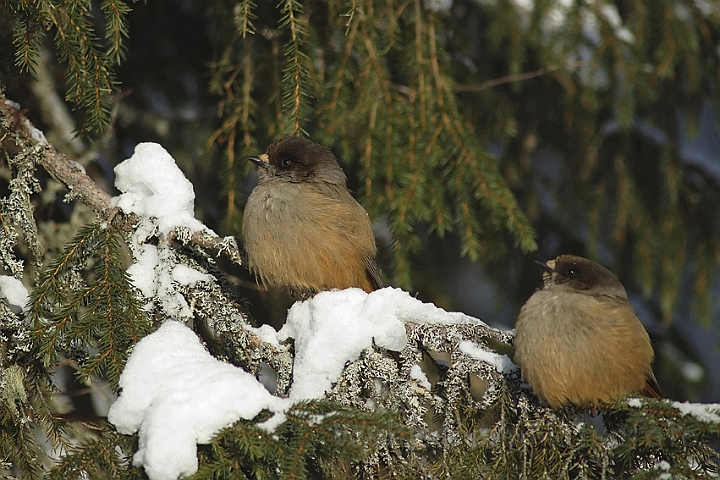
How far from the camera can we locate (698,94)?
17.8 ft

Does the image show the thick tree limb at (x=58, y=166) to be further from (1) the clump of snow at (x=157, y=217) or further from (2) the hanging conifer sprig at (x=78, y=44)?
(2) the hanging conifer sprig at (x=78, y=44)

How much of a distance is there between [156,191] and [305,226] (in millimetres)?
832

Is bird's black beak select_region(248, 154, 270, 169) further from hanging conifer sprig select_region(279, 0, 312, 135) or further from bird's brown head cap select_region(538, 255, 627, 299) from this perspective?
bird's brown head cap select_region(538, 255, 627, 299)

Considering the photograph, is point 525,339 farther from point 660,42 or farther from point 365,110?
point 660,42

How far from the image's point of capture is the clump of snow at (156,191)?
322 centimetres

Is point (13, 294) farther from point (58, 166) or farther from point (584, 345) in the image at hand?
point (584, 345)

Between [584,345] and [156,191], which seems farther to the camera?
[156,191]

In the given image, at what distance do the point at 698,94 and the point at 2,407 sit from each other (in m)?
4.98

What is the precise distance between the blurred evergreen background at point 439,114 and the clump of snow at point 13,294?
81 cm

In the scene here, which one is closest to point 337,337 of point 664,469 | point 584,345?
point 584,345

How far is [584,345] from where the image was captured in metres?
3.08

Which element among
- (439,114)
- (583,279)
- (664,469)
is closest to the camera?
(664,469)

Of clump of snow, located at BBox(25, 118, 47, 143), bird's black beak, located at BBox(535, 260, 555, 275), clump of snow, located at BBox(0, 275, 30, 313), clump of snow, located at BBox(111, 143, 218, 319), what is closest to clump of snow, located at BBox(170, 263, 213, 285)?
clump of snow, located at BBox(111, 143, 218, 319)

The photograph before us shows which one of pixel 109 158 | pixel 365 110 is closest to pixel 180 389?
pixel 365 110
